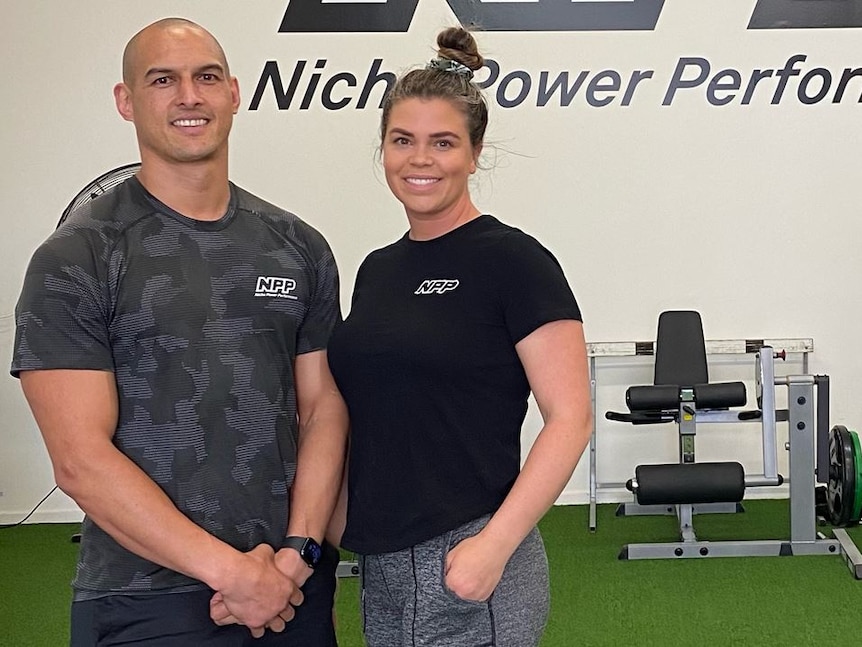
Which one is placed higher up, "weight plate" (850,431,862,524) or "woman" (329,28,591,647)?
"woman" (329,28,591,647)

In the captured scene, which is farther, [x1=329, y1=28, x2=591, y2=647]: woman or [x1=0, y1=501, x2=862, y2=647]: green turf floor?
[x1=0, y1=501, x2=862, y2=647]: green turf floor

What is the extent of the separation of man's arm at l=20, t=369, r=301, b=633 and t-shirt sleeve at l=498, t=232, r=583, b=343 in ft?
1.96

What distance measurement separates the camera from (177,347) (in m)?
1.71

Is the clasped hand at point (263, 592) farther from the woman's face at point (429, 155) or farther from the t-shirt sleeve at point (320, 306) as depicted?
the woman's face at point (429, 155)

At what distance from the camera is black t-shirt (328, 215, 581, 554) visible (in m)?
1.68

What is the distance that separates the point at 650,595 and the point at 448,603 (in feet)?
7.95

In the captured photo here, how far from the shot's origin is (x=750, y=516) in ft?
16.2

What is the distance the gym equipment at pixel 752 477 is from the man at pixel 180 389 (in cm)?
258

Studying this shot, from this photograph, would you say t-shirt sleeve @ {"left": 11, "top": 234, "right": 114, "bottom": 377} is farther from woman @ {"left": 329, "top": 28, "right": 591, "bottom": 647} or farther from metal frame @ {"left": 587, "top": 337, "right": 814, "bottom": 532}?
metal frame @ {"left": 587, "top": 337, "right": 814, "bottom": 532}

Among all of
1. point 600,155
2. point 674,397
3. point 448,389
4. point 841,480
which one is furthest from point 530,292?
point 600,155

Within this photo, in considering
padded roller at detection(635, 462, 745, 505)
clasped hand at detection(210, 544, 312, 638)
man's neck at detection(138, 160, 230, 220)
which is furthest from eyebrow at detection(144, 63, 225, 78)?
padded roller at detection(635, 462, 745, 505)

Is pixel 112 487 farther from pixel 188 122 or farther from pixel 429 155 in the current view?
pixel 429 155

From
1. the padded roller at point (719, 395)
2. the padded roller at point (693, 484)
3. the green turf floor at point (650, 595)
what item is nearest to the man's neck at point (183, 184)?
the green turf floor at point (650, 595)

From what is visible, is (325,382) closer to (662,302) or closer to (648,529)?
(648,529)
